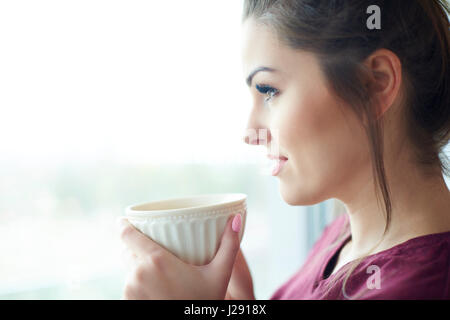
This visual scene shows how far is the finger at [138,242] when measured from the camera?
0.60 m

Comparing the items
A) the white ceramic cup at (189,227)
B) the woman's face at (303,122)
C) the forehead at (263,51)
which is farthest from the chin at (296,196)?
the forehead at (263,51)

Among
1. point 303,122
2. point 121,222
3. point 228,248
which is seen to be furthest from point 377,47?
point 121,222

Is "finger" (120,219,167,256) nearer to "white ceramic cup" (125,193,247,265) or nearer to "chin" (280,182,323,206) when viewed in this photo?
"white ceramic cup" (125,193,247,265)

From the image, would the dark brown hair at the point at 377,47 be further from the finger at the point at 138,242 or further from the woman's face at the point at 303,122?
the finger at the point at 138,242

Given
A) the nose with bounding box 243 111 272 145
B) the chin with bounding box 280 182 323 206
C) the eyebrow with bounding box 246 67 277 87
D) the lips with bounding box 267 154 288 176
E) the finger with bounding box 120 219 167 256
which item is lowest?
the finger with bounding box 120 219 167 256

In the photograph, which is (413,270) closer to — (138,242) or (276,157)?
(276,157)

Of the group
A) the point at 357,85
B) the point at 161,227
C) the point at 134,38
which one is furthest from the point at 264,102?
the point at 134,38

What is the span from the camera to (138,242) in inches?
23.7

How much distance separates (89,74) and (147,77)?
0.14 metres

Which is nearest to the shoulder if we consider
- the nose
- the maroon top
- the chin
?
the maroon top

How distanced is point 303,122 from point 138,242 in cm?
34

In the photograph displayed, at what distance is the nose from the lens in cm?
70

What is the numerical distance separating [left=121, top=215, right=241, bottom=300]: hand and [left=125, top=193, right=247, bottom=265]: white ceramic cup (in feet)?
0.04
